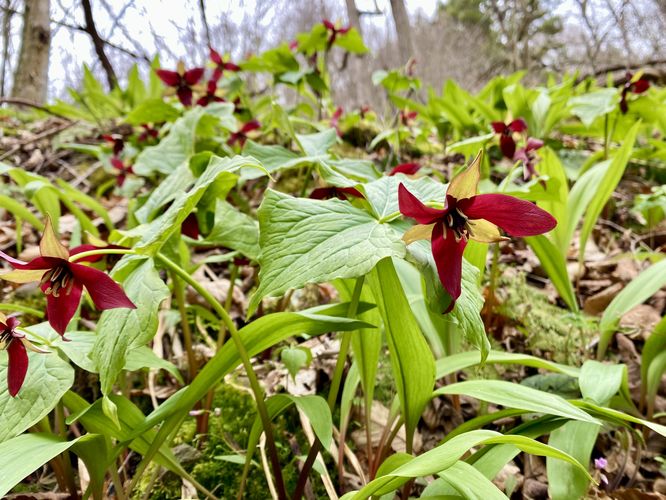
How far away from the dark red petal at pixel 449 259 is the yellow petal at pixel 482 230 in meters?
0.06

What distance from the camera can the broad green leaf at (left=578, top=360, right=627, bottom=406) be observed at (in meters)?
1.05

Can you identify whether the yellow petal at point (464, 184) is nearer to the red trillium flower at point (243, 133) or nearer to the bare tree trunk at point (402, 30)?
the red trillium flower at point (243, 133)

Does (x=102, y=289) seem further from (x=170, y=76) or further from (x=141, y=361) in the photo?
(x=170, y=76)

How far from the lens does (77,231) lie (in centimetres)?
186

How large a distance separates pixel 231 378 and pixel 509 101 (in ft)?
7.56

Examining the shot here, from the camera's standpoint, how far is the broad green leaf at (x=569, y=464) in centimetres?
96

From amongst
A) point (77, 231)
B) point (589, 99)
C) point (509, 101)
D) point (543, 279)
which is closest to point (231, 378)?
point (77, 231)

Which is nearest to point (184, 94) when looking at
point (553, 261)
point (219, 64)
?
point (219, 64)

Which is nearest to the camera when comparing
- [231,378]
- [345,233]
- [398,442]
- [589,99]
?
[345,233]

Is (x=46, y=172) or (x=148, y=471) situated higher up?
(x=46, y=172)

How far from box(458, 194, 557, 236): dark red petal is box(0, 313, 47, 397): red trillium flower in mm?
752

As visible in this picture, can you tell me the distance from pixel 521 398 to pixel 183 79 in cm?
192

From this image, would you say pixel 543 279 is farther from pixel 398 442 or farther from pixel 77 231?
pixel 77 231

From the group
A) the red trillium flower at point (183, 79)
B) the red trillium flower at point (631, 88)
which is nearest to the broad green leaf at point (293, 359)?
the red trillium flower at point (183, 79)
